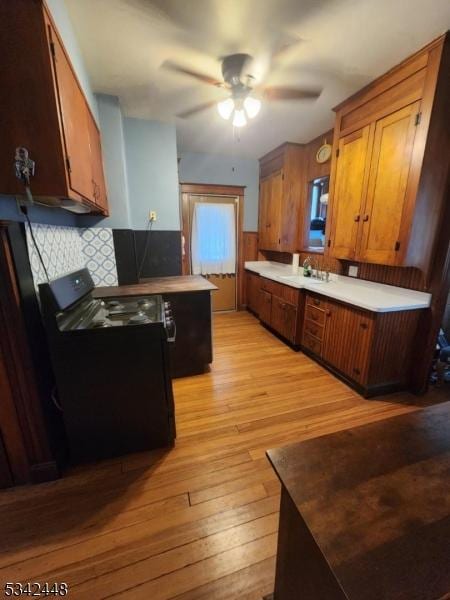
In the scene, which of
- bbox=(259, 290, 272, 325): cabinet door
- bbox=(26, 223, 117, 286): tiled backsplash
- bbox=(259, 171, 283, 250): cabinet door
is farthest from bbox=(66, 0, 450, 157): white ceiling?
bbox=(259, 290, 272, 325): cabinet door

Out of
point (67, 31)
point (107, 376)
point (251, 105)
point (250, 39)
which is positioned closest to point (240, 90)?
point (251, 105)

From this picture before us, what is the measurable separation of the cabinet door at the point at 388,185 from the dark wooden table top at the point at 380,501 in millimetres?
1653

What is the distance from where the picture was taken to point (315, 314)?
111 inches

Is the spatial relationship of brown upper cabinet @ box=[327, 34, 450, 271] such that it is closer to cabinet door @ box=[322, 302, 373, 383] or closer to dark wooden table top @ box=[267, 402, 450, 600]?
cabinet door @ box=[322, 302, 373, 383]

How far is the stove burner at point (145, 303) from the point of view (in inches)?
78.3

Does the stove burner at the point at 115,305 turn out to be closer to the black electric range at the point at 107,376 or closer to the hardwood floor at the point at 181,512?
the black electric range at the point at 107,376

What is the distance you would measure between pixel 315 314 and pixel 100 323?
2162 mm

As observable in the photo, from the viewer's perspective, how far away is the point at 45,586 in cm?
105

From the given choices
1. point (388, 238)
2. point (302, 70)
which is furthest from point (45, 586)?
point (302, 70)

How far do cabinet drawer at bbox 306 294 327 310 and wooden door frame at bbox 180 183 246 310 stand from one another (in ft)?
6.11

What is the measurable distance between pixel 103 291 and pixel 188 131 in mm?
2202

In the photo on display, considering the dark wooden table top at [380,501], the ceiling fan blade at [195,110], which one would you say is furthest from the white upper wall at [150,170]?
the dark wooden table top at [380,501]

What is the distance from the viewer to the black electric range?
1442 mm

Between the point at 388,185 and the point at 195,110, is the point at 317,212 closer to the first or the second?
the point at 388,185
